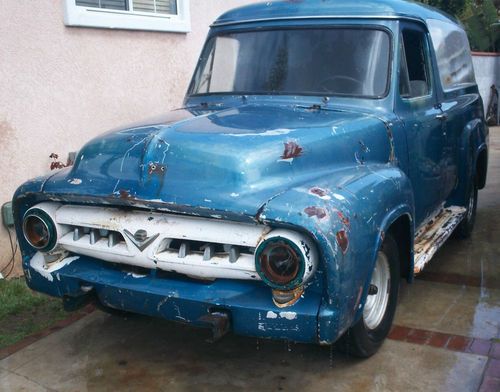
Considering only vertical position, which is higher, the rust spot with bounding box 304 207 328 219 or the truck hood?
the truck hood

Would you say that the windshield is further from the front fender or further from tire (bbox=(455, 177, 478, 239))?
tire (bbox=(455, 177, 478, 239))

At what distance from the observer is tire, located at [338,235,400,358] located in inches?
130

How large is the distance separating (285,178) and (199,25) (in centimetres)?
456

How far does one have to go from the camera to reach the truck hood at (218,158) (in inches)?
113

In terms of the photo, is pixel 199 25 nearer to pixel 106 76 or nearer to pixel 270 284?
pixel 106 76

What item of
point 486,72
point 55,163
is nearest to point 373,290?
point 55,163

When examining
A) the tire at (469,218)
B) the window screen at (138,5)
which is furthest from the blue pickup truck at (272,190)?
the window screen at (138,5)

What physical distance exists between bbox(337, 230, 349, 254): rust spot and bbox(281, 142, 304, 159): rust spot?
596 mm

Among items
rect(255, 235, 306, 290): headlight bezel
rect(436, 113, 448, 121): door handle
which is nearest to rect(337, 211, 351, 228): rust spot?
rect(255, 235, 306, 290): headlight bezel

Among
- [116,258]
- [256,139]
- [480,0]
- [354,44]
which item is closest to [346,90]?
[354,44]

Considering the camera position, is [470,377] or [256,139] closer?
[256,139]

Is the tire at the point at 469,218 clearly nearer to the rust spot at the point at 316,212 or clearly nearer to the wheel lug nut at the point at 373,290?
the wheel lug nut at the point at 373,290

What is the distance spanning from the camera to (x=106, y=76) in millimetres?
5988

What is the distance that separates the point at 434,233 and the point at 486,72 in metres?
13.2
